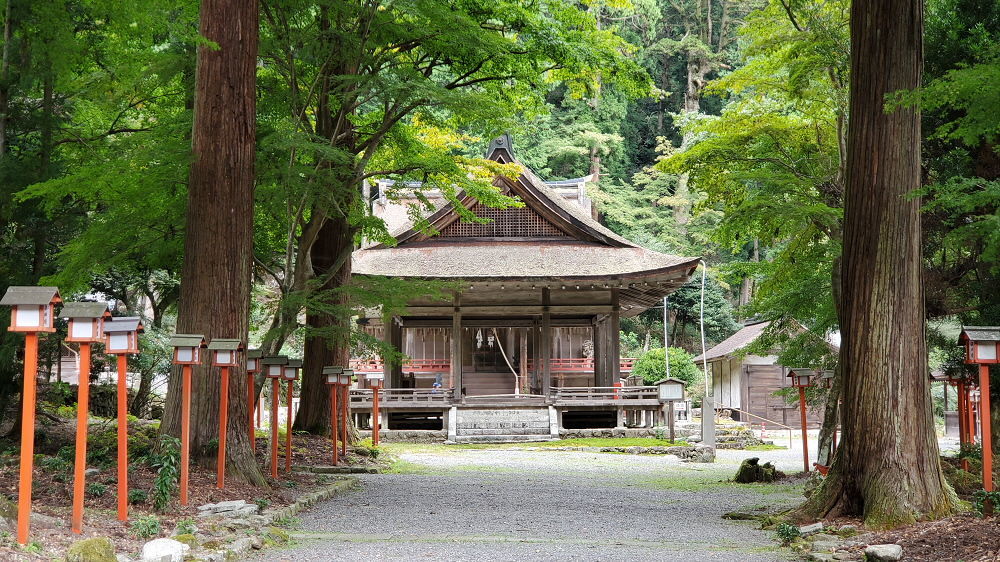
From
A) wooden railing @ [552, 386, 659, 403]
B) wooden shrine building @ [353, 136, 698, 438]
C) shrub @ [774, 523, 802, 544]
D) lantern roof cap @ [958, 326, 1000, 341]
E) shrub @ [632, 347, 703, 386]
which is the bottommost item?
shrub @ [774, 523, 802, 544]

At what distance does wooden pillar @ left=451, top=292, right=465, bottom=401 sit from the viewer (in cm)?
2247

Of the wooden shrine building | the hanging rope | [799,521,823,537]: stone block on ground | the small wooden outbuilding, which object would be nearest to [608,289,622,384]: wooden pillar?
the wooden shrine building

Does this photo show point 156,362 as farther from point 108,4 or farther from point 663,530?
point 663,530

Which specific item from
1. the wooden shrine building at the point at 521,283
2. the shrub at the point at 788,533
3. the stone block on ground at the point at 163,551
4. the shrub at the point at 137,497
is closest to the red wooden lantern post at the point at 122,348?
the shrub at the point at 137,497

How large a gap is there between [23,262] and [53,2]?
10.3 ft

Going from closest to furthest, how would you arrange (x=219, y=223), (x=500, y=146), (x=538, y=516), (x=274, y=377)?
(x=538, y=516), (x=219, y=223), (x=274, y=377), (x=500, y=146)

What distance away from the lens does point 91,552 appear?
475 centimetres

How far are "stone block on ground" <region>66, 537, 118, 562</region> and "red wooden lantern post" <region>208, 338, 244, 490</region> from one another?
11.3ft

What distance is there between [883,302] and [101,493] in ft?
21.4

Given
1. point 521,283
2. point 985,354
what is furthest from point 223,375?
point 521,283

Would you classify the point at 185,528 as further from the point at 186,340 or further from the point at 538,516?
the point at 538,516

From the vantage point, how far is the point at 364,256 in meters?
23.3

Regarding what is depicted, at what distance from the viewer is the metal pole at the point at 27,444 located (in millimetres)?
4980

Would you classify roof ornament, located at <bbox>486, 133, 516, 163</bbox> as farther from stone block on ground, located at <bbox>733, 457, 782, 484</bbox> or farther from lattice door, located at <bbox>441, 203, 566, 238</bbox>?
stone block on ground, located at <bbox>733, 457, 782, 484</bbox>
